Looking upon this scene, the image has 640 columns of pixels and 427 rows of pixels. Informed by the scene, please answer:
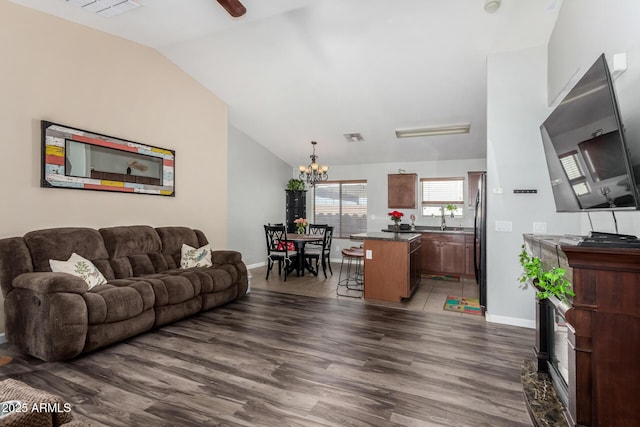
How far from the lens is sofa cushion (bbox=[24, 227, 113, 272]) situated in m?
3.00

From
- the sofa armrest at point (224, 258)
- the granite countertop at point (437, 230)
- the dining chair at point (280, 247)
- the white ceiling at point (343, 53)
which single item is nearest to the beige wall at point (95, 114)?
the white ceiling at point (343, 53)

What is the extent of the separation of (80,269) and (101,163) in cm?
138

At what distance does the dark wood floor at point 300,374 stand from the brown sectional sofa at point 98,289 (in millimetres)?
168

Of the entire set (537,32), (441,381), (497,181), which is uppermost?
(537,32)

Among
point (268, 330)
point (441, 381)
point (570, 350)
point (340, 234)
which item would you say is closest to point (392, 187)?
point (340, 234)

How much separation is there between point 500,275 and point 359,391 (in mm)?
2367

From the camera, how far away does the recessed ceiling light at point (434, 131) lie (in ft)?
18.0

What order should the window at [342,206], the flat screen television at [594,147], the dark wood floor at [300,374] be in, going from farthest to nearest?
1. the window at [342,206]
2. the dark wood floor at [300,374]
3. the flat screen television at [594,147]

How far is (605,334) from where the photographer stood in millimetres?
1417

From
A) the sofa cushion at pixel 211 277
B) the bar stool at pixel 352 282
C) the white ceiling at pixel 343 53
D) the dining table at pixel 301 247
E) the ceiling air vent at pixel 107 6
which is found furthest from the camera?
the dining table at pixel 301 247

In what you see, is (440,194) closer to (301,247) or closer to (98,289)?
(301,247)

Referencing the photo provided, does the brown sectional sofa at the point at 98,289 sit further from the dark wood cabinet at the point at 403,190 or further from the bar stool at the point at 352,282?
the dark wood cabinet at the point at 403,190

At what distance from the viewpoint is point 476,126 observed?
17.6 feet

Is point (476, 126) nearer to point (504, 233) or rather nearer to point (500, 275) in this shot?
point (504, 233)
